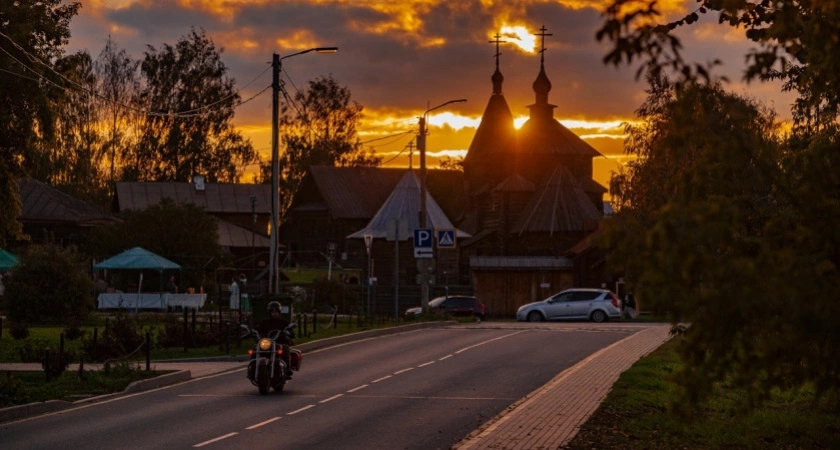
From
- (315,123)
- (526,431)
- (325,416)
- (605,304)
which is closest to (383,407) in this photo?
(325,416)

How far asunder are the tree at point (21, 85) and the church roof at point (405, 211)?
168 feet

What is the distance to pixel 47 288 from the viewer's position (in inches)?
1725

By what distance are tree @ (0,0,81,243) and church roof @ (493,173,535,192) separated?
52106 millimetres

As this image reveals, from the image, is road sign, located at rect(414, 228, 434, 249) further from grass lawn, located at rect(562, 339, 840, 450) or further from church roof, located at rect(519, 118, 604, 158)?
church roof, located at rect(519, 118, 604, 158)

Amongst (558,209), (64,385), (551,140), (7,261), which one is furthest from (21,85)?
(551,140)

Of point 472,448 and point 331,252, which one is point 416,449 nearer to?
point 472,448

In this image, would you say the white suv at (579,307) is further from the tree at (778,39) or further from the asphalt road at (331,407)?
the tree at (778,39)

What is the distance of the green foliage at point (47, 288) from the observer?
142 feet

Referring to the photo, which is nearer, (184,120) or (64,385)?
(64,385)

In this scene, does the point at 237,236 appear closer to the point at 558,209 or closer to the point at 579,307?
the point at 558,209

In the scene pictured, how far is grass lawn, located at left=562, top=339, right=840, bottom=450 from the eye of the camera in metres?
15.1

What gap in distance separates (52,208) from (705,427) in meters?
68.0

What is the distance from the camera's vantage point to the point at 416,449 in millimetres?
14992

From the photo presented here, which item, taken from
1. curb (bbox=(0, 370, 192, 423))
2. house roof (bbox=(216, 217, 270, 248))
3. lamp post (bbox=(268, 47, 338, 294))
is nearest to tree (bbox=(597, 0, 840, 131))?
curb (bbox=(0, 370, 192, 423))
